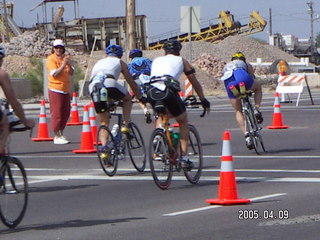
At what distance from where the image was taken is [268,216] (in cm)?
957

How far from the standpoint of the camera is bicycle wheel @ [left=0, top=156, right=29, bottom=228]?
360 inches

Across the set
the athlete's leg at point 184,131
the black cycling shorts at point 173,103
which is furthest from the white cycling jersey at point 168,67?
the athlete's leg at point 184,131

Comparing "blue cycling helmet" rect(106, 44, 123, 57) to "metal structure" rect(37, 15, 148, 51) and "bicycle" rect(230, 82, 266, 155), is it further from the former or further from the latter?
"metal structure" rect(37, 15, 148, 51)

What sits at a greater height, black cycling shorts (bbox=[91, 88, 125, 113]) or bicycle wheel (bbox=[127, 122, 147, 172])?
black cycling shorts (bbox=[91, 88, 125, 113])

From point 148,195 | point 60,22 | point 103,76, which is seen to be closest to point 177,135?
point 148,195

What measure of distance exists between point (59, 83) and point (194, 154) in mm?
6084

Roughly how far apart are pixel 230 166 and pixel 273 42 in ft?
252

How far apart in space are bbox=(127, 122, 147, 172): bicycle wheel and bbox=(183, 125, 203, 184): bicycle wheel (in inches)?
46.1

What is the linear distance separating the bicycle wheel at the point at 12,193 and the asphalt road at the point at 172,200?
140 mm

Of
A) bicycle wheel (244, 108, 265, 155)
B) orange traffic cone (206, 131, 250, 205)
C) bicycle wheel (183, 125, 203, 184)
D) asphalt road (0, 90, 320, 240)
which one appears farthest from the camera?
bicycle wheel (244, 108, 265, 155)

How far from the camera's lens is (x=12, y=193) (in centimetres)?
931

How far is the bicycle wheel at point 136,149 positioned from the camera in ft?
44.6

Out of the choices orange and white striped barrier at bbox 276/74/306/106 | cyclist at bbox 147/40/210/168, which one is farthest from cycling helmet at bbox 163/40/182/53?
orange and white striped barrier at bbox 276/74/306/106

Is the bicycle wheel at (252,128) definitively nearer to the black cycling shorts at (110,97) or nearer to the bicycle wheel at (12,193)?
the black cycling shorts at (110,97)
